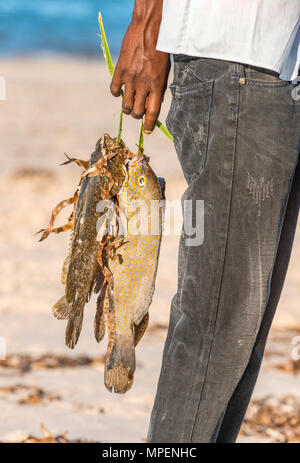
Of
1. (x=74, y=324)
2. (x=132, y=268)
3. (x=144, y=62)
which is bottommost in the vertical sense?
(x=74, y=324)

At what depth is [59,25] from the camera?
26.2 m

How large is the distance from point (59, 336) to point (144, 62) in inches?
94.9

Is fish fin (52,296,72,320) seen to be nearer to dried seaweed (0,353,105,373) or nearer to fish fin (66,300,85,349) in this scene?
fish fin (66,300,85,349)

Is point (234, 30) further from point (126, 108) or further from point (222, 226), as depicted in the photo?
point (222, 226)

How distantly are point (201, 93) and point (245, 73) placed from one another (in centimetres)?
11

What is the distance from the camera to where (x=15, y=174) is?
7.62 meters

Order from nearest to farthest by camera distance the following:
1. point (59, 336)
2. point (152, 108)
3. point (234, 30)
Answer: point (234, 30) → point (152, 108) → point (59, 336)

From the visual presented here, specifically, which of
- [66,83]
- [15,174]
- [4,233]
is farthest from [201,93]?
[66,83]

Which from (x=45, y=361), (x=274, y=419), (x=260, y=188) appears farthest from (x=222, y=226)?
(x=45, y=361)

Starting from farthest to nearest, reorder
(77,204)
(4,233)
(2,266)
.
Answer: (4,233) < (2,266) < (77,204)

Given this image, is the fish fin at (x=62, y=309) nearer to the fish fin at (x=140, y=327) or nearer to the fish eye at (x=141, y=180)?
the fish fin at (x=140, y=327)

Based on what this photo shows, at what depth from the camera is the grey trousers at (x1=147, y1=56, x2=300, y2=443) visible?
5.42 ft
